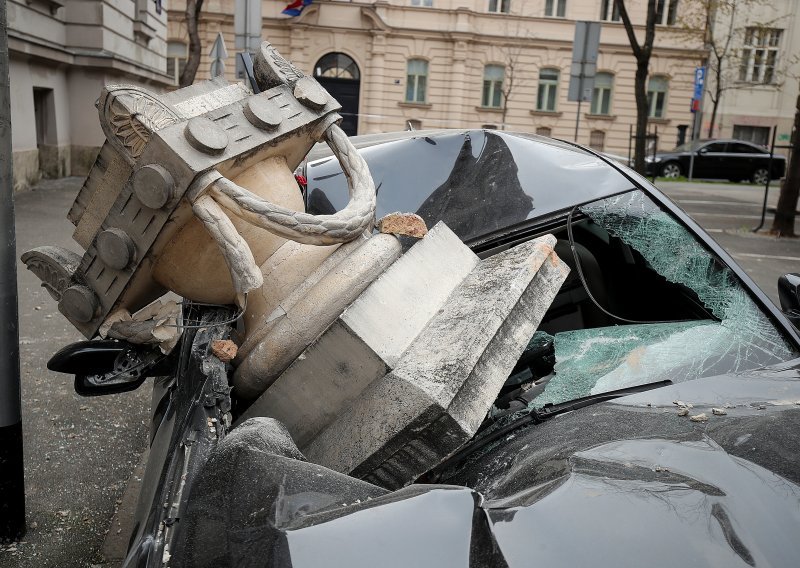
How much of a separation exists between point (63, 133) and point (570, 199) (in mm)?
13726

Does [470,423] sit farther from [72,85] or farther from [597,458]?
[72,85]

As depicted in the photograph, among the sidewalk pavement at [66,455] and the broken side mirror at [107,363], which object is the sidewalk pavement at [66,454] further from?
the broken side mirror at [107,363]

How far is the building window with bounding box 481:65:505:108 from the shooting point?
31.5m

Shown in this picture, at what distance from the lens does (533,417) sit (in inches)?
76.8

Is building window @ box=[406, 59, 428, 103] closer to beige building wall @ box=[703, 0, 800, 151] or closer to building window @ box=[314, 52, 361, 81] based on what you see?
building window @ box=[314, 52, 361, 81]

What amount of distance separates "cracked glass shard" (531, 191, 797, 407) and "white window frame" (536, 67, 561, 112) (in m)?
29.8

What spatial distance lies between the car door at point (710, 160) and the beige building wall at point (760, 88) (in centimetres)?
849

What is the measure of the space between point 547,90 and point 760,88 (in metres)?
8.85

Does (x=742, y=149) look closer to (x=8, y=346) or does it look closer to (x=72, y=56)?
(x=72, y=56)

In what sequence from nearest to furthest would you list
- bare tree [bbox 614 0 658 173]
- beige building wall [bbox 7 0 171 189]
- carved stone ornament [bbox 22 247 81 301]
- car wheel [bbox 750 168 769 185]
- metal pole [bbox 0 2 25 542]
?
carved stone ornament [bbox 22 247 81 301], metal pole [bbox 0 2 25 542], beige building wall [bbox 7 0 171 189], bare tree [bbox 614 0 658 173], car wheel [bbox 750 168 769 185]

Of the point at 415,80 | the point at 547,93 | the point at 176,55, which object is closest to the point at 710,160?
the point at 547,93

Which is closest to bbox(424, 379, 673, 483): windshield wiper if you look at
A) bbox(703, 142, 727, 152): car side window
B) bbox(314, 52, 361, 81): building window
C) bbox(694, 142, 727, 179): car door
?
bbox(694, 142, 727, 179): car door

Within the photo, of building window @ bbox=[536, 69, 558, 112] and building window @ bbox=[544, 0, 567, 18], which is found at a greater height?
building window @ bbox=[544, 0, 567, 18]

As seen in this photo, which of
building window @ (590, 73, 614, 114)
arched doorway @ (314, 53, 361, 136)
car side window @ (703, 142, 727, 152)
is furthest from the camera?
building window @ (590, 73, 614, 114)
